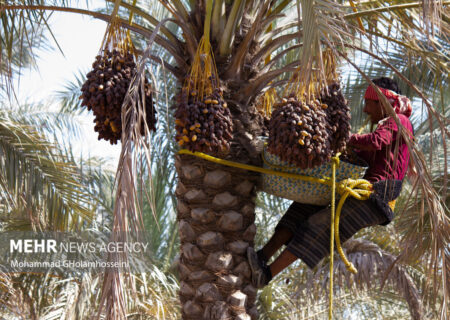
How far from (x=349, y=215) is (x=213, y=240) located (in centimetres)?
78

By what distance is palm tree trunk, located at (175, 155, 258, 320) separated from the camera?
10.5 feet

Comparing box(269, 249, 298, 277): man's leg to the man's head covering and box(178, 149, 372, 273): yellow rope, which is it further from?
the man's head covering

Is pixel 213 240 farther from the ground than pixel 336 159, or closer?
closer

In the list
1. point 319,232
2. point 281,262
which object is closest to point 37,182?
point 281,262

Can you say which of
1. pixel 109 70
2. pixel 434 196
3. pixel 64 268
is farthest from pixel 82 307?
pixel 434 196

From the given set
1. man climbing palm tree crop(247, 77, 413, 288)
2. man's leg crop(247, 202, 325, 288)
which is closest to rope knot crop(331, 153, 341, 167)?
man climbing palm tree crop(247, 77, 413, 288)

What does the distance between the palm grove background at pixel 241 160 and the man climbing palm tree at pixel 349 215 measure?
15 cm

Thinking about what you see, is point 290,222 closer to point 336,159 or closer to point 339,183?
point 339,183

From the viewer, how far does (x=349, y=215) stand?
137 inches

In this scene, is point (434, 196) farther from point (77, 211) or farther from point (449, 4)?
point (77, 211)

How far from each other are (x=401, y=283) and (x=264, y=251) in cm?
325

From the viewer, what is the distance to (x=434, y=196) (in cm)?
315

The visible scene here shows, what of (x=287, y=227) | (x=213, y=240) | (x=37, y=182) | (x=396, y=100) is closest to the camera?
(x=213, y=240)

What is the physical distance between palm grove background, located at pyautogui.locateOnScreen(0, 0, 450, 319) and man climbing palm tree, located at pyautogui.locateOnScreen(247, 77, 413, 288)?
0.15m
